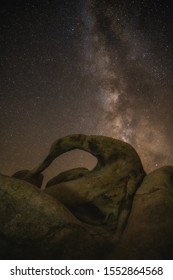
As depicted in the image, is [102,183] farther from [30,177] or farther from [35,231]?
[35,231]

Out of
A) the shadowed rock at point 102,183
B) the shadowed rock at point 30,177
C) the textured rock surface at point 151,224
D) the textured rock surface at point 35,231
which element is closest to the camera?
the textured rock surface at point 151,224

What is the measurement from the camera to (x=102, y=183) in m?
10.8

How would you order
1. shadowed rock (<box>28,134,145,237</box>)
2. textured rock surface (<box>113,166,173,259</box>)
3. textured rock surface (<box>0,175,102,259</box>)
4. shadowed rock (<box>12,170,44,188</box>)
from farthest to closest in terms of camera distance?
1. shadowed rock (<box>12,170,44,188</box>)
2. shadowed rock (<box>28,134,145,237</box>)
3. textured rock surface (<box>0,175,102,259</box>)
4. textured rock surface (<box>113,166,173,259</box>)

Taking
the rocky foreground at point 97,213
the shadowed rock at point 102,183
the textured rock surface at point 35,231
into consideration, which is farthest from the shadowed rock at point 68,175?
the textured rock surface at point 35,231

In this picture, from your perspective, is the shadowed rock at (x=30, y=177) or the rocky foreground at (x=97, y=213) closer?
the rocky foreground at (x=97, y=213)

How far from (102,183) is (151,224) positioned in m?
2.29

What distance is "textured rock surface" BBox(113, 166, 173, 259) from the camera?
8.58m

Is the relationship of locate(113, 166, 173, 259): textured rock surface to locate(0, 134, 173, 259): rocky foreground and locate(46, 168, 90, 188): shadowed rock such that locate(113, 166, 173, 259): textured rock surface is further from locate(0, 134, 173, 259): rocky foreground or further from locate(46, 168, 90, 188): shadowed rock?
locate(46, 168, 90, 188): shadowed rock

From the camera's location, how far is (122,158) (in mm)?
11141

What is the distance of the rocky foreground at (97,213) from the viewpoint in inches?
346

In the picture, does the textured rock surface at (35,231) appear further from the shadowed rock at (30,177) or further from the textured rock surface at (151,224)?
the shadowed rock at (30,177)

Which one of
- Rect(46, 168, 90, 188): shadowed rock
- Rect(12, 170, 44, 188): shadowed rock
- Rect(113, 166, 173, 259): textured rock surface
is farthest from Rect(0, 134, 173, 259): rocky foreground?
Rect(12, 170, 44, 188): shadowed rock
